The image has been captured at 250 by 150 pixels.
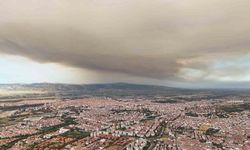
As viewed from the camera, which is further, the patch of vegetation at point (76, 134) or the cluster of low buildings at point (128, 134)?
the patch of vegetation at point (76, 134)

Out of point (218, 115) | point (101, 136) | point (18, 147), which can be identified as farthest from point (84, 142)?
point (218, 115)

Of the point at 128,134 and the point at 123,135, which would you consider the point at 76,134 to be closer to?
the point at 123,135

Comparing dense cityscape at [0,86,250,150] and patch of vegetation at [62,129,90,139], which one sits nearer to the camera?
dense cityscape at [0,86,250,150]

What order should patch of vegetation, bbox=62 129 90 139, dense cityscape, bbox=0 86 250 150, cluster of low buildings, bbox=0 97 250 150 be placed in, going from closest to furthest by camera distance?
dense cityscape, bbox=0 86 250 150 < cluster of low buildings, bbox=0 97 250 150 < patch of vegetation, bbox=62 129 90 139

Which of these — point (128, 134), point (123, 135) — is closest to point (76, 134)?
point (123, 135)

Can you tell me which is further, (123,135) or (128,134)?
(128,134)

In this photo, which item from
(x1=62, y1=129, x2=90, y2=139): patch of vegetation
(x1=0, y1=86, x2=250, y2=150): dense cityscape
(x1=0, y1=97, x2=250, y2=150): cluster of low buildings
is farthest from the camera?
(x1=62, y1=129, x2=90, y2=139): patch of vegetation

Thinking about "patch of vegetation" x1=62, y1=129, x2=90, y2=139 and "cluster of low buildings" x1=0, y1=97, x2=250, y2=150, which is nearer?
"cluster of low buildings" x1=0, y1=97, x2=250, y2=150

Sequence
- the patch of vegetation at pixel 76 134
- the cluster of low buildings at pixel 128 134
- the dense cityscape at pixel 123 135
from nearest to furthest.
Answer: the dense cityscape at pixel 123 135
the cluster of low buildings at pixel 128 134
the patch of vegetation at pixel 76 134

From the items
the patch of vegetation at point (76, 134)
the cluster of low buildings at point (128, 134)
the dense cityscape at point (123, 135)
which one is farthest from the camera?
the patch of vegetation at point (76, 134)

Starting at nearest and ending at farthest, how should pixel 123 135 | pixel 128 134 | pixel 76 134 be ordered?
pixel 123 135 → pixel 128 134 → pixel 76 134

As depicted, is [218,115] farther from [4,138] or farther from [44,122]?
[4,138]
